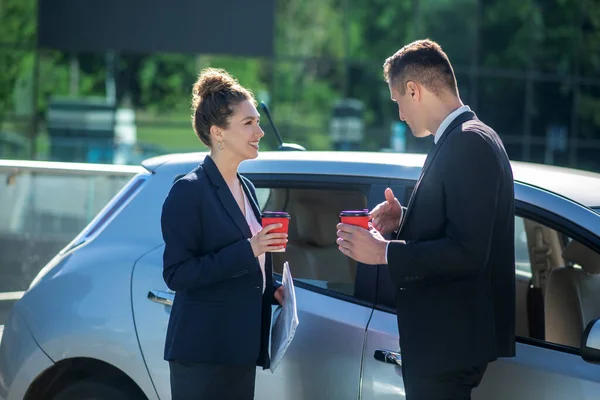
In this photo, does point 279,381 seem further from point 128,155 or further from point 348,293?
point 128,155

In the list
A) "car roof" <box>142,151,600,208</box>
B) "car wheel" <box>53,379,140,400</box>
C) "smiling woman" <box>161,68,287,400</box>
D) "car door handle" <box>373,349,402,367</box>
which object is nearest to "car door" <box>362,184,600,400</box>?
"car door handle" <box>373,349,402,367</box>

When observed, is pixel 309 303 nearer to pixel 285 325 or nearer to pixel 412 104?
pixel 285 325

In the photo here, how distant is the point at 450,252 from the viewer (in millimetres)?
2688

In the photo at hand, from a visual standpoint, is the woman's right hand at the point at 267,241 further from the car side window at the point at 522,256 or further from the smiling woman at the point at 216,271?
the car side window at the point at 522,256

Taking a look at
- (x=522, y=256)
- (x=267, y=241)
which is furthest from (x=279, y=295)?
(x=522, y=256)

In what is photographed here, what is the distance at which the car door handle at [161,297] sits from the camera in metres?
3.60

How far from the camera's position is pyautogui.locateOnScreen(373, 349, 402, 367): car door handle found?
10.5ft

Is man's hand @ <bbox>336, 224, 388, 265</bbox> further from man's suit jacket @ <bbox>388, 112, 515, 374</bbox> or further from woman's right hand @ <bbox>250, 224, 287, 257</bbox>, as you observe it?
woman's right hand @ <bbox>250, 224, 287, 257</bbox>

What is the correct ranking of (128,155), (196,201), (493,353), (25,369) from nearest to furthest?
(493,353) < (196,201) < (25,369) < (128,155)

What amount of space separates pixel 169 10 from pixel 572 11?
11935 millimetres

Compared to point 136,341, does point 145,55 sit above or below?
above

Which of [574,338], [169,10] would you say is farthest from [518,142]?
[574,338]

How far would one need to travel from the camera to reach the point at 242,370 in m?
3.08

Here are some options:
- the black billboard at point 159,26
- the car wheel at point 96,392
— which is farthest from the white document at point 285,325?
the black billboard at point 159,26
